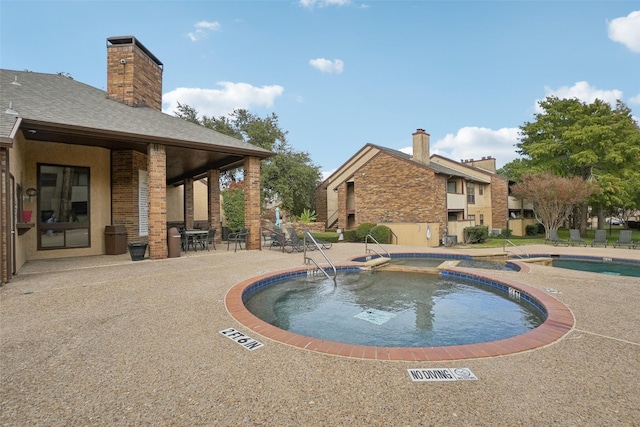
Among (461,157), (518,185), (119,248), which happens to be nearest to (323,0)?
(119,248)

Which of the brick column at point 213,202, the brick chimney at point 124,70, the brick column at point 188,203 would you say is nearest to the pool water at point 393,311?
the brick column at point 213,202

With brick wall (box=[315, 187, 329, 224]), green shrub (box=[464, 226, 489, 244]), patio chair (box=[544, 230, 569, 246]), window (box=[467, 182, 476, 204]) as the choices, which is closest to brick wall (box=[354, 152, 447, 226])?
green shrub (box=[464, 226, 489, 244])

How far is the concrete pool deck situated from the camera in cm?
228

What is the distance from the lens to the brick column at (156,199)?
9.55 meters

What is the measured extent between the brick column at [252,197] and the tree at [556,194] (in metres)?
18.7

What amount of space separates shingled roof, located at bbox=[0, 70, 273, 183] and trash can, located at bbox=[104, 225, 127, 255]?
2.97 meters

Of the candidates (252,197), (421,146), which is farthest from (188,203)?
(421,146)

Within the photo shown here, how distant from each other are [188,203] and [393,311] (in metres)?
14.5

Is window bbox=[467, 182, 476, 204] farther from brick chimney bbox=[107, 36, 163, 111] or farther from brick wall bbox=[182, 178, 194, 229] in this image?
brick chimney bbox=[107, 36, 163, 111]

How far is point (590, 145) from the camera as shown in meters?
22.2

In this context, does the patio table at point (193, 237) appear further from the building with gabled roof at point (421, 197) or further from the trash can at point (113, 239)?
the building with gabled roof at point (421, 197)

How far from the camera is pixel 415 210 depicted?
1972 centimetres

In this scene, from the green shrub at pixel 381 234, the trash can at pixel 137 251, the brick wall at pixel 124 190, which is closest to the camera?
the trash can at pixel 137 251

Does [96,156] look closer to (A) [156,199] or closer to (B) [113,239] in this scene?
(B) [113,239]
